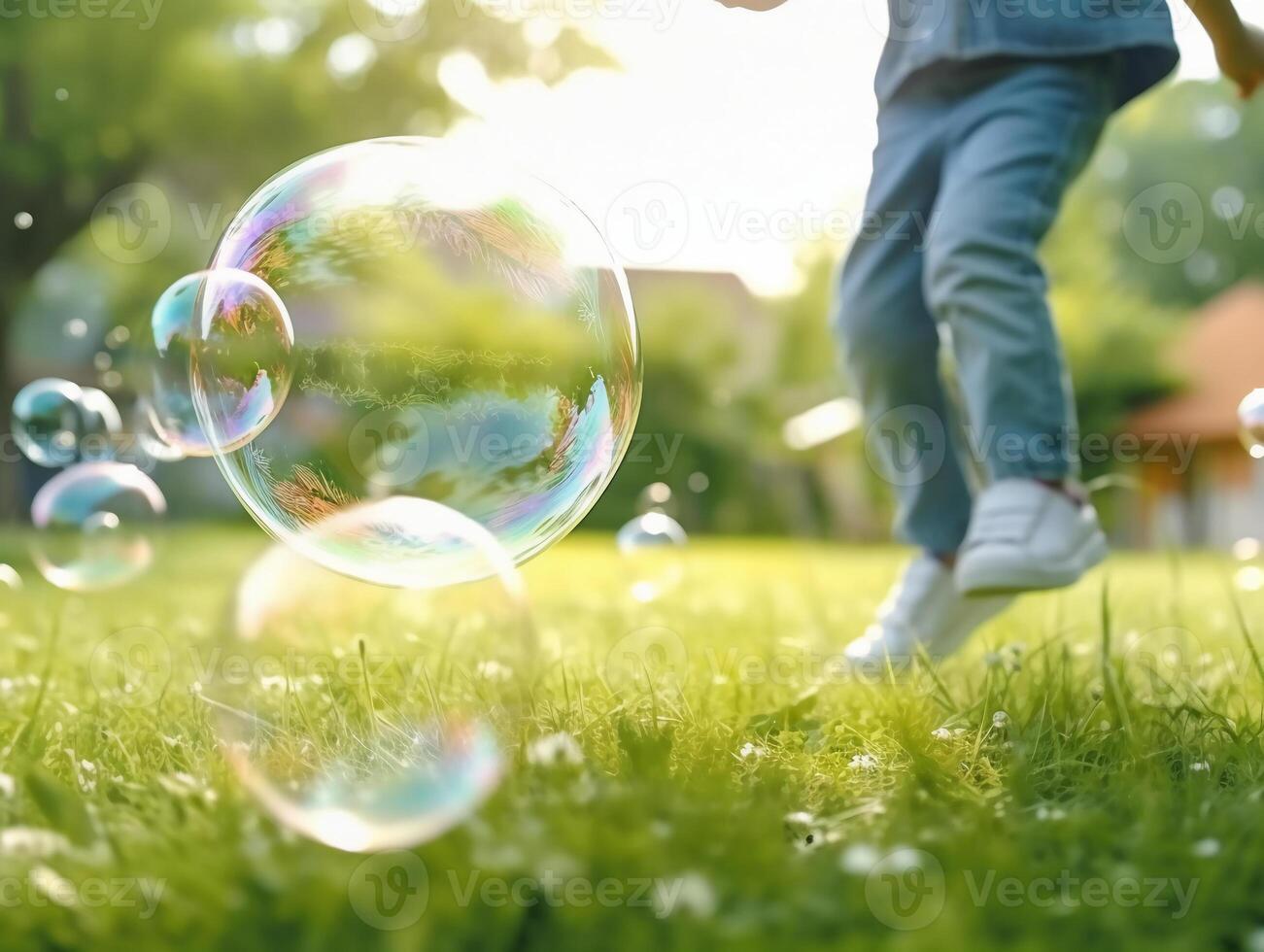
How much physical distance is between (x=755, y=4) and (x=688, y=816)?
1766 mm

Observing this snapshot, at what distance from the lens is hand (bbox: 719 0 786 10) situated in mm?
2604

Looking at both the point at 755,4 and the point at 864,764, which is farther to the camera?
the point at 755,4

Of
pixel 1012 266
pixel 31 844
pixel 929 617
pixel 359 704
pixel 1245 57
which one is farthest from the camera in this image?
pixel 929 617

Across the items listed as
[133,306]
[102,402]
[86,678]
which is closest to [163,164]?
[133,306]

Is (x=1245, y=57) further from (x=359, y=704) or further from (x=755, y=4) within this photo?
(x=359, y=704)

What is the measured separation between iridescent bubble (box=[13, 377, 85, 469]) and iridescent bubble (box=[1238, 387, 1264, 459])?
3.48 meters

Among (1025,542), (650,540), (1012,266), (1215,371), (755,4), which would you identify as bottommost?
(1215,371)

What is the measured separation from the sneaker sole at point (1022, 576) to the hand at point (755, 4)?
1192 mm

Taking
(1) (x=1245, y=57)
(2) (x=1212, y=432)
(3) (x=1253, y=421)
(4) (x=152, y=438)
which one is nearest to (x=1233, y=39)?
(1) (x=1245, y=57)

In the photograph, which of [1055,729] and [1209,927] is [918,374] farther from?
[1209,927]

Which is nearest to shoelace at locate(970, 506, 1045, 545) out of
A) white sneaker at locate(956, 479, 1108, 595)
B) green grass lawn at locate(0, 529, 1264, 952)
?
white sneaker at locate(956, 479, 1108, 595)

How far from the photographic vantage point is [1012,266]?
8.36 ft

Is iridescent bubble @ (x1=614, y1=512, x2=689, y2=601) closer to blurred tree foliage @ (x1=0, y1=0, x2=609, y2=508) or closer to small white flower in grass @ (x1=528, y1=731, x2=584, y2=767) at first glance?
small white flower in grass @ (x1=528, y1=731, x2=584, y2=767)

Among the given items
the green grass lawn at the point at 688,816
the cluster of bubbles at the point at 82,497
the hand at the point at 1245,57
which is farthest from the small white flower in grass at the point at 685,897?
the cluster of bubbles at the point at 82,497
